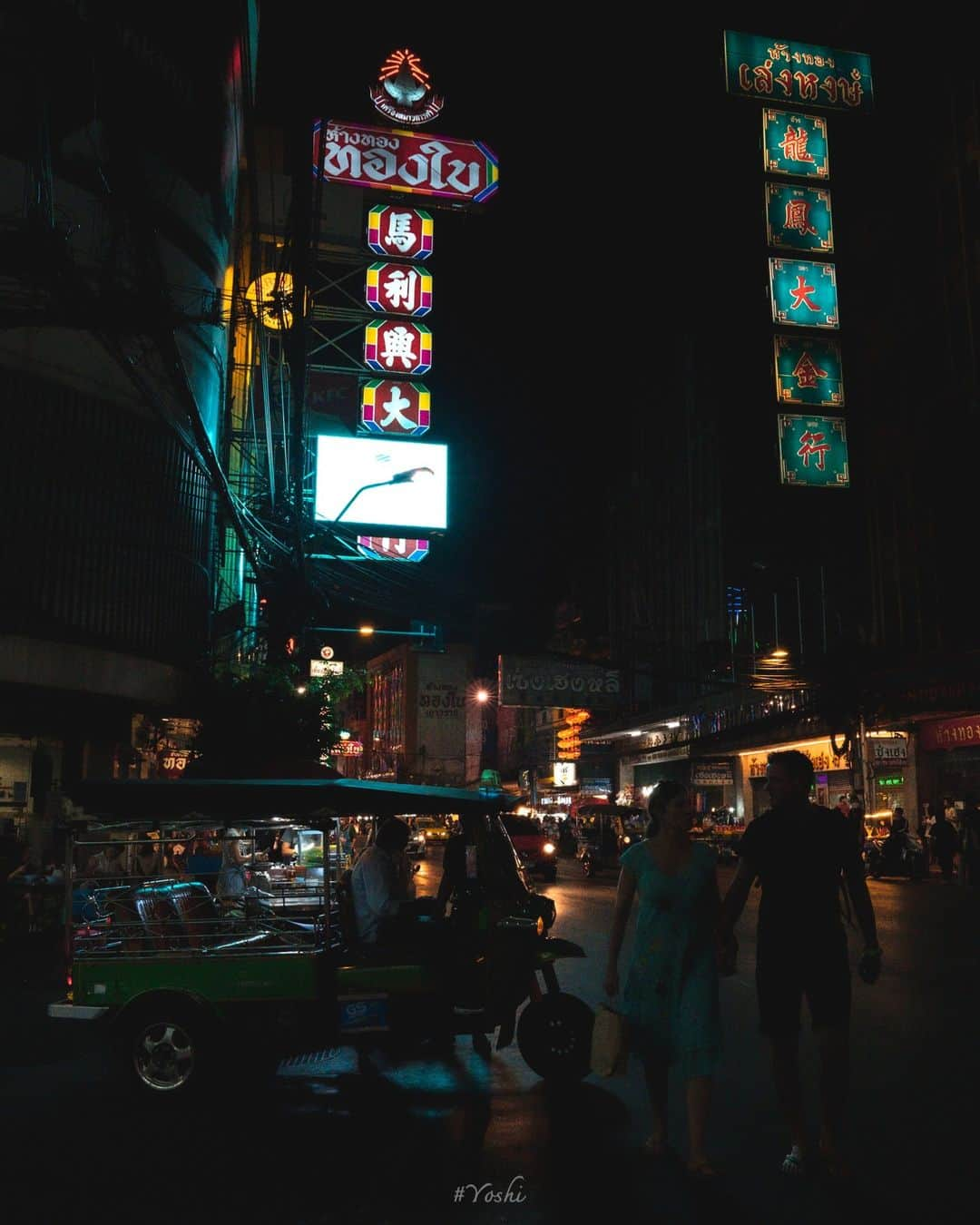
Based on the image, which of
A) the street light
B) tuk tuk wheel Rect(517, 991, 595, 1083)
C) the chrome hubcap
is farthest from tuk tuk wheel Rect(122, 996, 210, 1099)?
the street light

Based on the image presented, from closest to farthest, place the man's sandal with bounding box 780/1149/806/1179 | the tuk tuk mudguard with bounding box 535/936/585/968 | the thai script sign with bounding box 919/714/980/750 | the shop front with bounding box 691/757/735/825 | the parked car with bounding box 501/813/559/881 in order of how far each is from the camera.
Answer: the man's sandal with bounding box 780/1149/806/1179 < the tuk tuk mudguard with bounding box 535/936/585/968 < the parked car with bounding box 501/813/559/881 < the thai script sign with bounding box 919/714/980/750 < the shop front with bounding box 691/757/735/825

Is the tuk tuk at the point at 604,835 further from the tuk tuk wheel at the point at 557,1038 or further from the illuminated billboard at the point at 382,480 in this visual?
the tuk tuk wheel at the point at 557,1038

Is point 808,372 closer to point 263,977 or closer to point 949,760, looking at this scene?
point 949,760

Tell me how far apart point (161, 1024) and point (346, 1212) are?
255 cm

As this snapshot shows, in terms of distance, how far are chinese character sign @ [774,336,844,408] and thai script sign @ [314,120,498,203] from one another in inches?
350

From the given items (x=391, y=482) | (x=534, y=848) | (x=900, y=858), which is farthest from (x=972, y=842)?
(x=391, y=482)

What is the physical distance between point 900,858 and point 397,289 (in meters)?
18.6

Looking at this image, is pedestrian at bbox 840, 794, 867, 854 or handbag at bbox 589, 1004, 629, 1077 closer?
handbag at bbox 589, 1004, 629, 1077

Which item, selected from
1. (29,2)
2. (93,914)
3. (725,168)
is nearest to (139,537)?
(29,2)

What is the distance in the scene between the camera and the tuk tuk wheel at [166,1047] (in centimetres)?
670

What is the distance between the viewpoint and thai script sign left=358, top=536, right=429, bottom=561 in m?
28.5

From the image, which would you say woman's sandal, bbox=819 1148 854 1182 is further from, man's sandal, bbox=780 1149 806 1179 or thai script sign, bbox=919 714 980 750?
thai script sign, bbox=919 714 980 750

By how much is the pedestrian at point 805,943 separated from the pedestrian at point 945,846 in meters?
21.3

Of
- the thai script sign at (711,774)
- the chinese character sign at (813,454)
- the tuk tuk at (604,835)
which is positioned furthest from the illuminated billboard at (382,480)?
the thai script sign at (711,774)
